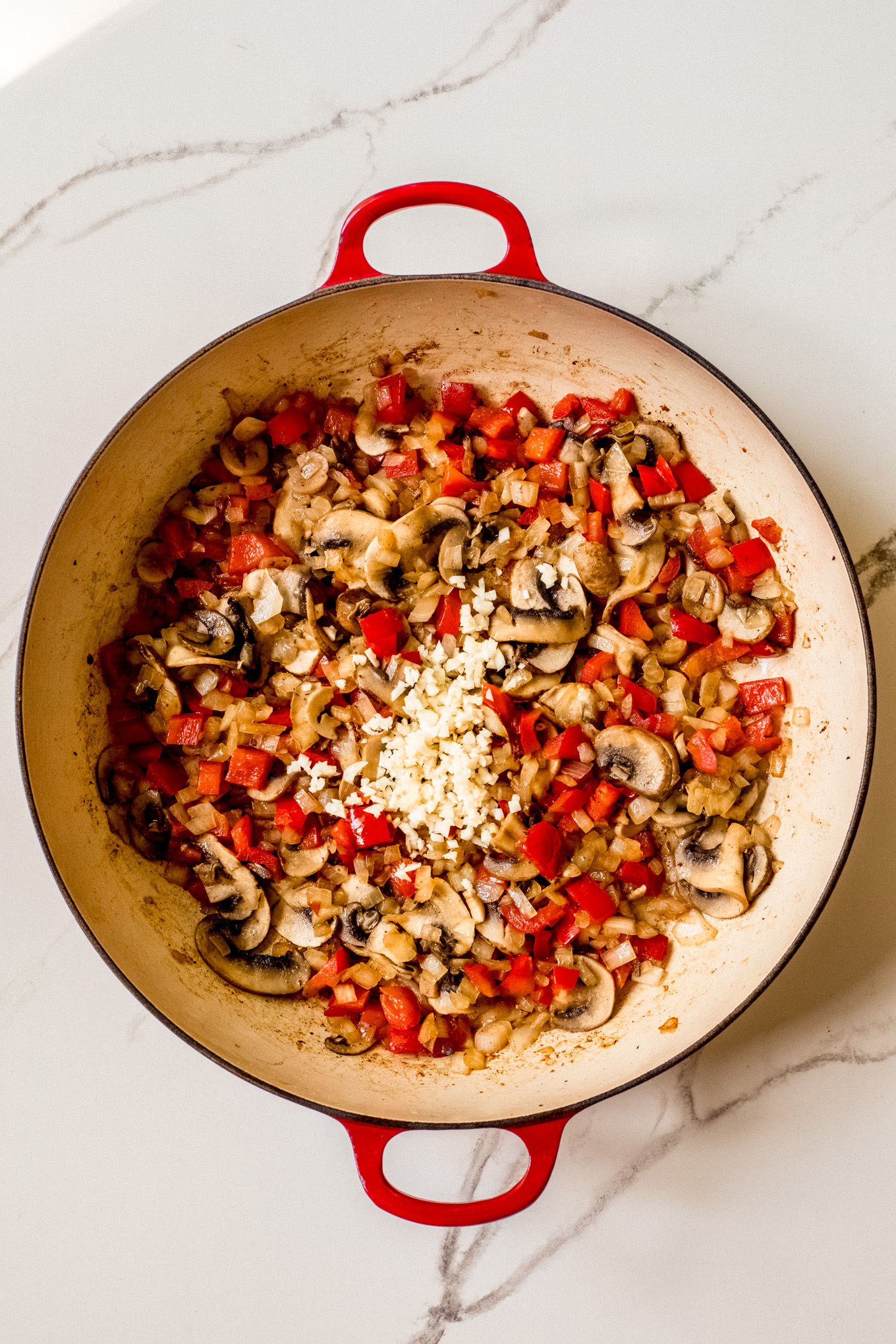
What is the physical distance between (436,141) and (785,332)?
0.89 metres

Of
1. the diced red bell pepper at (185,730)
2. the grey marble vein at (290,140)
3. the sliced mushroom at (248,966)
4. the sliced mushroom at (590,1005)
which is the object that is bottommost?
the sliced mushroom at (590,1005)

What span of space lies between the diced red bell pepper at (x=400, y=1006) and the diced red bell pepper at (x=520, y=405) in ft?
4.18

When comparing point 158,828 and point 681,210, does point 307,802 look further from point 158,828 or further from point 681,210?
point 681,210

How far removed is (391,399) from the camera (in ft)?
6.55

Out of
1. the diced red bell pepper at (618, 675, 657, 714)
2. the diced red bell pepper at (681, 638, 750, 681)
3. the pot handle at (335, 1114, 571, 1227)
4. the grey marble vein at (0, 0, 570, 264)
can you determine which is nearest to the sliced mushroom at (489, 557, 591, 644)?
the diced red bell pepper at (618, 675, 657, 714)

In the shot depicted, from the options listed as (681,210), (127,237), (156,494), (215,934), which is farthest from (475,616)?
(127,237)

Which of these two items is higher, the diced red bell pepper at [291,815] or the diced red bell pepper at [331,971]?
the diced red bell pepper at [291,815]

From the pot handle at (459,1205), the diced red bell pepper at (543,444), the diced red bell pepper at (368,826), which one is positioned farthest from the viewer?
the diced red bell pepper at (543,444)

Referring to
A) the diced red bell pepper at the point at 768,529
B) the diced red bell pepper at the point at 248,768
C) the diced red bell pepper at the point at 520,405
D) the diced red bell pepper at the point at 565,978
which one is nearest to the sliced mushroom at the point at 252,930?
the diced red bell pepper at the point at 248,768

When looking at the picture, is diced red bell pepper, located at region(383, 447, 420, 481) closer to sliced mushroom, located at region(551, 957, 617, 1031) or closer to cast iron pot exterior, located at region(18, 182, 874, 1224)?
cast iron pot exterior, located at region(18, 182, 874, 1224)

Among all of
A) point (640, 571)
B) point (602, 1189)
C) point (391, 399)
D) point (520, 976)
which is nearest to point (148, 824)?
point (520, 976)

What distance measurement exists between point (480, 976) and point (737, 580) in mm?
987

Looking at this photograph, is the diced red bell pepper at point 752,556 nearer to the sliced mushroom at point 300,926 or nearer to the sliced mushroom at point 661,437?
the sliced mushroom at point 661,437

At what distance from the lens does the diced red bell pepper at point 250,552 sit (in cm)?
193
